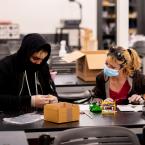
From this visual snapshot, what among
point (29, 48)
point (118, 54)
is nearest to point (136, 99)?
point (118, 54)

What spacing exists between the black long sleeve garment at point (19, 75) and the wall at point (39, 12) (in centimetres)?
374

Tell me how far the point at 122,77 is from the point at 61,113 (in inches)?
36.2

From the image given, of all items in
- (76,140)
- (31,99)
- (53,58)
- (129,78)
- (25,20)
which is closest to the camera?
(76,140)

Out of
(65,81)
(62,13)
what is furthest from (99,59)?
(62,13)

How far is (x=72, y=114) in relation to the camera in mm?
2551

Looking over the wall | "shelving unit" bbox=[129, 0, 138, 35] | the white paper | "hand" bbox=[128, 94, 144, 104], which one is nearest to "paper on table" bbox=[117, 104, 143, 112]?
"hand" bbox=[128, 94, 144, 104]

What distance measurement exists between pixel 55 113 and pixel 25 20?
4.47 m

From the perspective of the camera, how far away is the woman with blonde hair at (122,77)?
3225 mm

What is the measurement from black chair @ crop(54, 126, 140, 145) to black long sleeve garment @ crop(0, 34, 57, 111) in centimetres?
94

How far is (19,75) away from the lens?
3.08m

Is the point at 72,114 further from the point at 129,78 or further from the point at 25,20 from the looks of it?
the point at 25,20

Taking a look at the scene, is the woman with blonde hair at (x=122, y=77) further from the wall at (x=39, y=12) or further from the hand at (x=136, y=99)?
the wall at (x=39, y=12)

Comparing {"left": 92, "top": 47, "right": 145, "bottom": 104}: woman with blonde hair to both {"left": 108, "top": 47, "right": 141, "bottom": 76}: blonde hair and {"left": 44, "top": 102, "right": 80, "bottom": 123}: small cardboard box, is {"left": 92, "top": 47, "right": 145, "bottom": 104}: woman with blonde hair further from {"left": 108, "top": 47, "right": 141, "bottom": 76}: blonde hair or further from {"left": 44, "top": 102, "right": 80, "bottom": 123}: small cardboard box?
{"left": 44, "top": 102, "right": 80, "bottom": 123}: small cardboard box

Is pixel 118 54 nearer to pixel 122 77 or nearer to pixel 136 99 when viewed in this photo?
pixel 122 77
